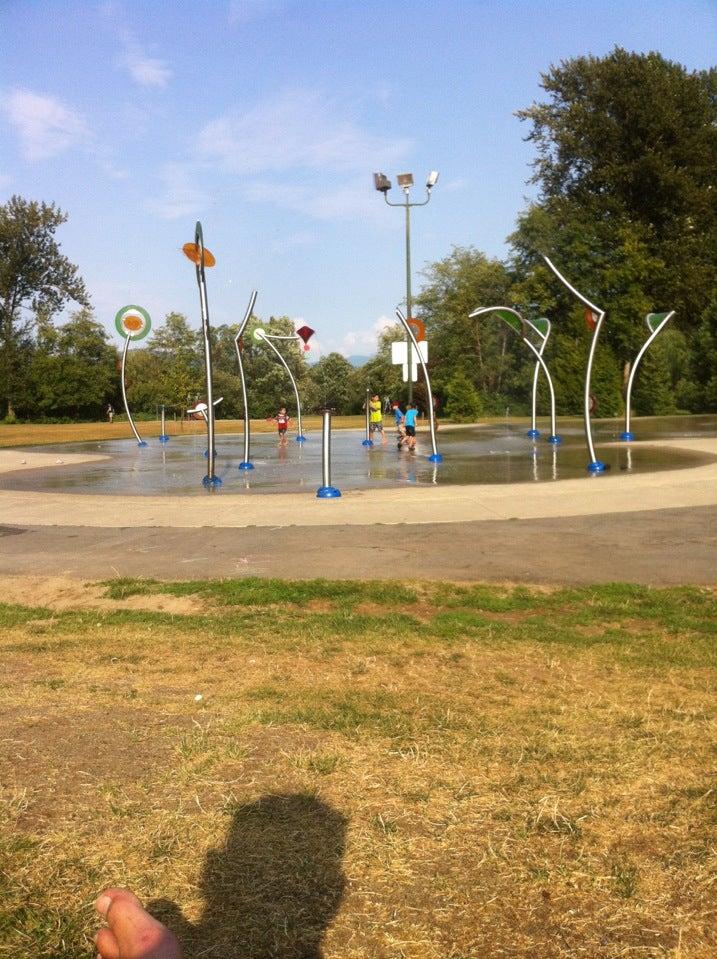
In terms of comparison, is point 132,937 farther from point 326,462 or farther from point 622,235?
point 622,235

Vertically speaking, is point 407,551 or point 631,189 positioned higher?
point 631,189

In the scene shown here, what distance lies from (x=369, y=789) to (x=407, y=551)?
5.92 m

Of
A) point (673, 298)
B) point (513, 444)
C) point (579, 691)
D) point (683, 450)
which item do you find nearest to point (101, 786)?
point (579, 691)

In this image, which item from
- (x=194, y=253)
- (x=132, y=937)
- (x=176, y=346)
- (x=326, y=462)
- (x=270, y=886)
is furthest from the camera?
(x=176, y=346)

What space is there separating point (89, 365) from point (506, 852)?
2857 inches

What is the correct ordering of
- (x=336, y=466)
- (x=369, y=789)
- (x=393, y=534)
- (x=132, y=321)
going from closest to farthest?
(x=369, y=789), (x=393, y=534), (x=336, y=466), (x=132, y=321)

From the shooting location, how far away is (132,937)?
2.07m

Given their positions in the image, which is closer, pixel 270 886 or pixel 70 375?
pixel 270 886

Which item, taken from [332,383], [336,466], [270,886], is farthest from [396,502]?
[332,383]

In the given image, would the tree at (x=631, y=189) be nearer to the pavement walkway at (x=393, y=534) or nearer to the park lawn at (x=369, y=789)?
the pavement walkway at (x=393, y=534)

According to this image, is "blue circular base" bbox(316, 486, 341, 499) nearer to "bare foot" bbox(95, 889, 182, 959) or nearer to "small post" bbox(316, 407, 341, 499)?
"small post" bbox(316, 407, 341, 499)

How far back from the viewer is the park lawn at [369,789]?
270 cm

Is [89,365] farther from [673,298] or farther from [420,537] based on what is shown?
[420,537]

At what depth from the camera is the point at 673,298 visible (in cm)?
5131
